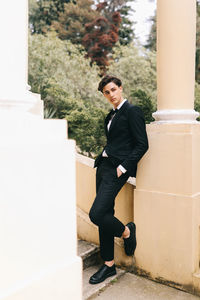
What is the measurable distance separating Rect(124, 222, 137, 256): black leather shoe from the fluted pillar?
1193 mm

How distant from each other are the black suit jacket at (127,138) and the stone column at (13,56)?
1452 millimetres

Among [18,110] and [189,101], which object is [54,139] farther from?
[189,101]

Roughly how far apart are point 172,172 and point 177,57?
1232 millimetres

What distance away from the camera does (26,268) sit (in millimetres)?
1516

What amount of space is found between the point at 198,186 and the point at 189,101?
912mm

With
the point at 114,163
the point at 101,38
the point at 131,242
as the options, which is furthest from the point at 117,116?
the point at 101,38

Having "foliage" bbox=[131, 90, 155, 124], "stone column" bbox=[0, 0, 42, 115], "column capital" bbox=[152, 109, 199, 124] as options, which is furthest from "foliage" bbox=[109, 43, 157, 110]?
"stone column" bbox=[0, 0, 42, 115]

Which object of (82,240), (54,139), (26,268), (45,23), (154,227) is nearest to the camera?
(26,268)

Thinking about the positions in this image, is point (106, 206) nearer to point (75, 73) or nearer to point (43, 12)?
point (75, 73)

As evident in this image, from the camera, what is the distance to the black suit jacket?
2.97 metres

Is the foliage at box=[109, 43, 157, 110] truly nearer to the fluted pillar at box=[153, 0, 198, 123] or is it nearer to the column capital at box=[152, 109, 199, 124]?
the fluted pillar at box=[153, 0, 198, 123]

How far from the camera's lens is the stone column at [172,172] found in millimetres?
2990

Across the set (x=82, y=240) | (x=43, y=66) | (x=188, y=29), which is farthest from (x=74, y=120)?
(x=43, y=66)

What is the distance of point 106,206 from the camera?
294cm
